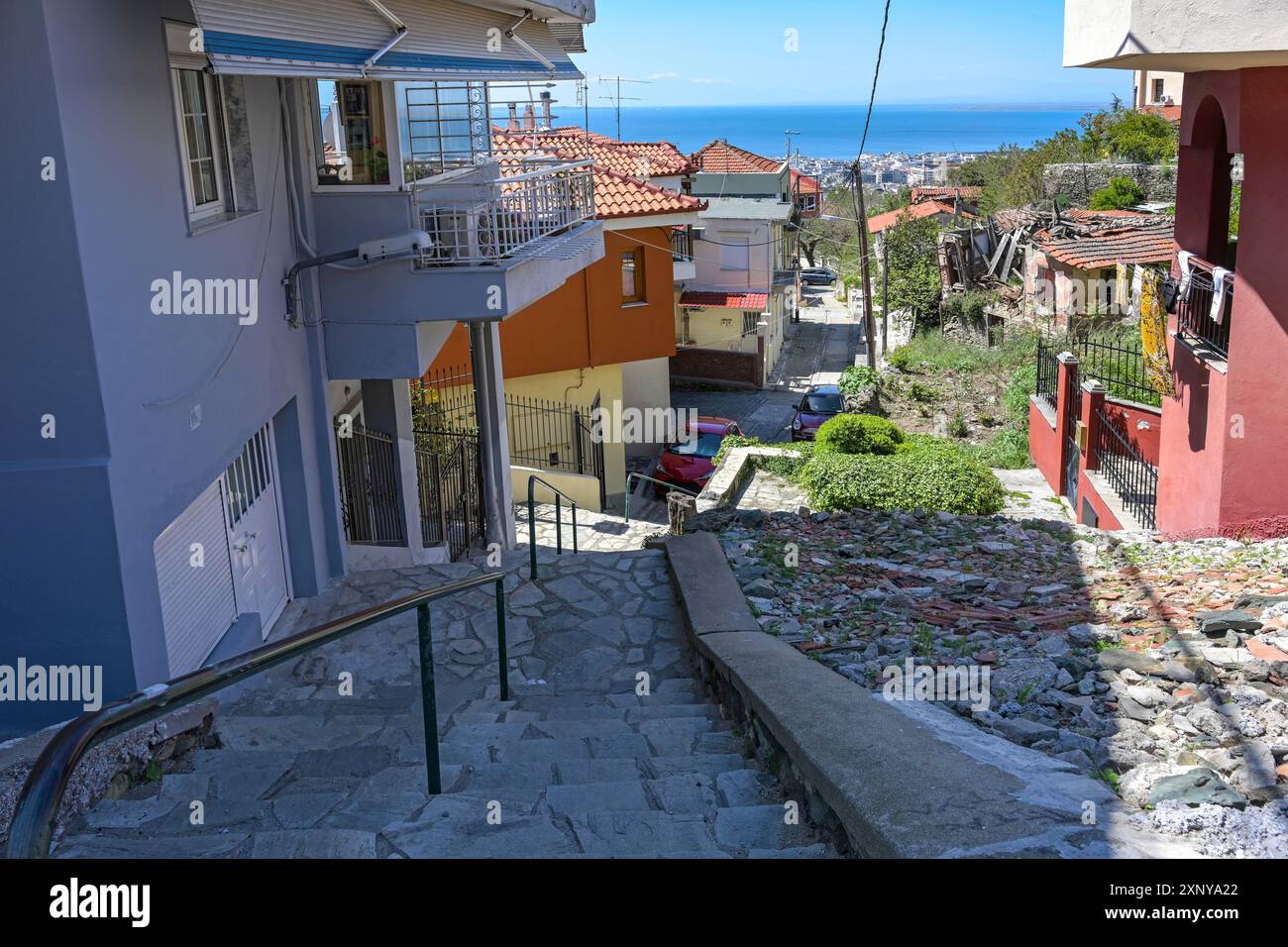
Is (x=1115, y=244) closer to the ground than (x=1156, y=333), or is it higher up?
higher up

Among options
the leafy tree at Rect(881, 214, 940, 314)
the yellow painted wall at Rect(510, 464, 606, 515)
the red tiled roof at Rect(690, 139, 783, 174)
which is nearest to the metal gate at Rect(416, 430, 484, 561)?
the yellow painted wall at Rect(510, 464, 606, 515)

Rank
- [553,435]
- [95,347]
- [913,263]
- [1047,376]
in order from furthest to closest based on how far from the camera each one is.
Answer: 1. [913,263]
2. [553,435]
3. [1047,376]
4. [95,347]

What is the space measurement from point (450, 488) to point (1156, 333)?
8.60 metres

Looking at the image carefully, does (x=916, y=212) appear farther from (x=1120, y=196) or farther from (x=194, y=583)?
(x=194, y=583)

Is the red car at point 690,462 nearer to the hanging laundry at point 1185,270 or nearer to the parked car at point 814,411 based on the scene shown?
the parked car at point 814,411

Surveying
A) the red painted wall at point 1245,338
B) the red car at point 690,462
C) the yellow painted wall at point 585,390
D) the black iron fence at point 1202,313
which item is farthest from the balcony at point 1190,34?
the yellow painted wall at point 585,390

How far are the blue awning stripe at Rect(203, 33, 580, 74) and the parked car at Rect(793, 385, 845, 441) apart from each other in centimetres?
1883

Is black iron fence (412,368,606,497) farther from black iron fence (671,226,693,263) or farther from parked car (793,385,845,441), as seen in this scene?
black iron fence (671,226,693,263)

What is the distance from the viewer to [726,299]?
132 feet

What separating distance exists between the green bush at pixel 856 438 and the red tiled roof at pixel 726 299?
20.9 m

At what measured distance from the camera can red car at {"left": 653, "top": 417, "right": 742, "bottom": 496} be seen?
2516 centimetres

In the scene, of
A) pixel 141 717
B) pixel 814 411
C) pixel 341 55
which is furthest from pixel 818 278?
pixel 141 717
